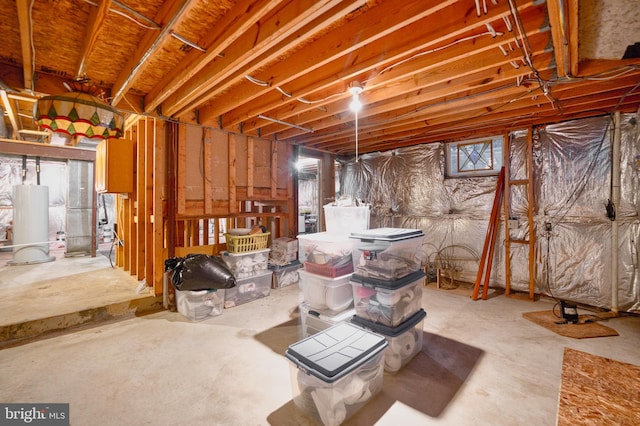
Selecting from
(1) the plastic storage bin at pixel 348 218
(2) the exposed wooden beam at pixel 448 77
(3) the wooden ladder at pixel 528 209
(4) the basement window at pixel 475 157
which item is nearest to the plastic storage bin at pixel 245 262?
(1) the plastic storage bin at pixel 348 218

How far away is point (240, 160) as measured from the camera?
13.8ft

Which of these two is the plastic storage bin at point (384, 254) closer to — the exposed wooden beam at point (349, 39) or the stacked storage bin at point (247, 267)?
the exposed wooden beam at point (349, 39)

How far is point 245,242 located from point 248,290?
0.65 metres

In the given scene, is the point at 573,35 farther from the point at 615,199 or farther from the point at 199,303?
the point at 199,303

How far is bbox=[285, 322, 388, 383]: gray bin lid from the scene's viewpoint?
4.89 ft

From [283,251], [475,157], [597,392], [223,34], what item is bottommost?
[597,392]

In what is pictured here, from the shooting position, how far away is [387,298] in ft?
6.80

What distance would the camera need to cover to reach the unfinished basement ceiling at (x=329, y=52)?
1.65 m

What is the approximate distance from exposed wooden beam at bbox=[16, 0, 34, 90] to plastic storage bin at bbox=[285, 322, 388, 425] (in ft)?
8.29

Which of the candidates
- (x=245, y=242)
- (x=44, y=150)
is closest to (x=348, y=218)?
(x=245, y=242)

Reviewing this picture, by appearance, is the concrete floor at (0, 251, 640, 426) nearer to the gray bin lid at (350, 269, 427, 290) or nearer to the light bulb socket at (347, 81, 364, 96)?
the gray bin lid at (350, 269, 427, 290)

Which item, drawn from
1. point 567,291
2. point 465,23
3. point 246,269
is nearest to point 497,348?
point 567,291

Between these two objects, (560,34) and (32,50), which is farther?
(32,50)

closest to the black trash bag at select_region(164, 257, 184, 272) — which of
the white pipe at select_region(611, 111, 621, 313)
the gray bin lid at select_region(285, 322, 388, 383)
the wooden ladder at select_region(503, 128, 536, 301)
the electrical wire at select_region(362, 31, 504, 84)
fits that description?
the gray bin lid at select_region(285, 322, 388, 383)
